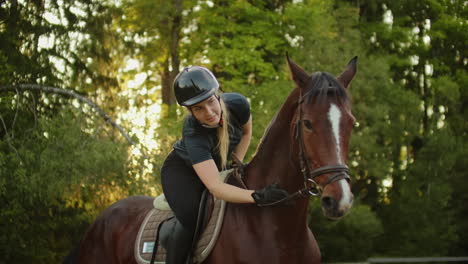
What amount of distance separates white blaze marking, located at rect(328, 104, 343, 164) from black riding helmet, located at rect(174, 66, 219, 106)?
967 millimetres

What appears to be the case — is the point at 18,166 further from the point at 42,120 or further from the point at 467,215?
the point at 467,215

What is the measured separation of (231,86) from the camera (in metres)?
20.8

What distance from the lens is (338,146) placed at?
3439mm

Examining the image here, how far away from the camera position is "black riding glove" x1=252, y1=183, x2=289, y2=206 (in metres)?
3.83

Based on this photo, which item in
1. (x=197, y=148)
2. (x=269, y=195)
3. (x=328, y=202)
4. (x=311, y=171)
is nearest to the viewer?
(x=328, y=202)

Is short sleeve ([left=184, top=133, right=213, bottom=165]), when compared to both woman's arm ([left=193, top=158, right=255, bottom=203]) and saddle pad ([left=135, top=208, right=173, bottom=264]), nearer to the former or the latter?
woman's arm ([left=193, top=158, right=255, bottom=203])

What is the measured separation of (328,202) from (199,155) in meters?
1.07

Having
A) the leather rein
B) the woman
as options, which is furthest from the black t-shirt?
the leather rein

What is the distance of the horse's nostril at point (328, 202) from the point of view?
332 centimetres

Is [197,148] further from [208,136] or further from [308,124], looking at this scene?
[308,124]

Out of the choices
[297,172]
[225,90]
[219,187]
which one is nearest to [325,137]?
[297,172]

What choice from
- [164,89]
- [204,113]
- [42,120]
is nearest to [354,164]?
[164,89]

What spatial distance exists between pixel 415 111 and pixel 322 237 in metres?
6.44

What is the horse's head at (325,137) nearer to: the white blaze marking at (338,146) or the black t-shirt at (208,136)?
the white blaze marking at (338,146)
